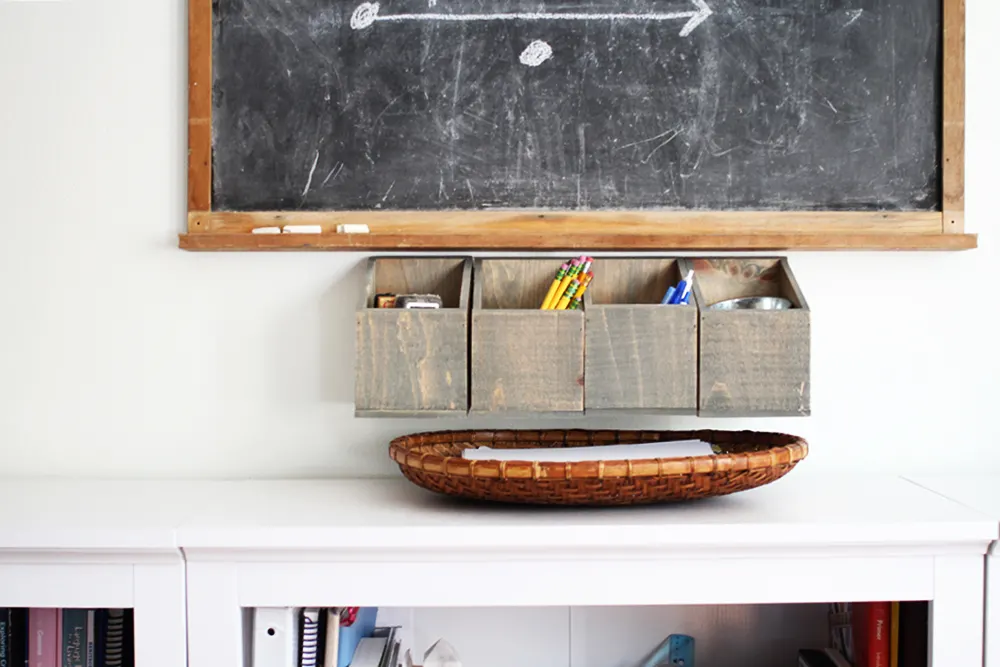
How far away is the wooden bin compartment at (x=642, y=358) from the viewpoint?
1116 millimetres

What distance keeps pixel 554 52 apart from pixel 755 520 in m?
0.75

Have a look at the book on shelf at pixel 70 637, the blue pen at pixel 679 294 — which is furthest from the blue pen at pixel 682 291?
the book on shelf at pixel 70 637

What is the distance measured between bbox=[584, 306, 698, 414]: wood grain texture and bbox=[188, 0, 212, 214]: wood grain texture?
63 centimetres

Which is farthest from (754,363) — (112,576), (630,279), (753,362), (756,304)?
(112,576)

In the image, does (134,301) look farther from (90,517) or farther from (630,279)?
(630,279)

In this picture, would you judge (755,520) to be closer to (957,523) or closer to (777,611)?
(957,523)

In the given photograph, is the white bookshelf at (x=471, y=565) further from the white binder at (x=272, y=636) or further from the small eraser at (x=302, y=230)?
the small eraser at (x=302, y=230)

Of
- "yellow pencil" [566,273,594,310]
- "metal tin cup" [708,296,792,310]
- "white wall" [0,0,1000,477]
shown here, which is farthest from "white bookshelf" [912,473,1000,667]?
"yellow pencil" [566,273,594,310]

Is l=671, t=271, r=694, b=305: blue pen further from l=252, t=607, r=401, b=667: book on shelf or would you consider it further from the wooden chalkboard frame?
l=252, t=607, r=401, b=667: book on shelf

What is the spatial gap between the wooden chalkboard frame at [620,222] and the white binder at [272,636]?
532 millimetres

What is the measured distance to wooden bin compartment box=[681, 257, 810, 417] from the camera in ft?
3.66

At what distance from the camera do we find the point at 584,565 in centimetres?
94

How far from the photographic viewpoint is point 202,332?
1.26 meters

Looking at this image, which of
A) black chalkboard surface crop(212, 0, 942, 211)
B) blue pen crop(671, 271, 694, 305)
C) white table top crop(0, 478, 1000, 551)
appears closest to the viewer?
white table top crop(0, 478, 1000, 551)
